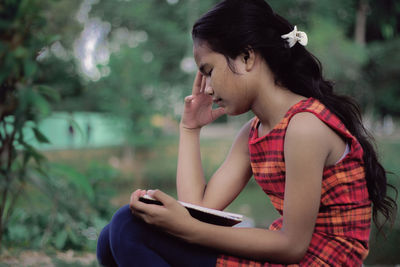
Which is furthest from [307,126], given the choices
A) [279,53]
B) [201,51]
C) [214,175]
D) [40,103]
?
[40,103]

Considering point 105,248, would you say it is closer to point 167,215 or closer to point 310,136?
point 167,215

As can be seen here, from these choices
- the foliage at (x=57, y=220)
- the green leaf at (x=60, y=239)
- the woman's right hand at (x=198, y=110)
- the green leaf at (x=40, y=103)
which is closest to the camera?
the woman's right hand at (x=198, y=110)

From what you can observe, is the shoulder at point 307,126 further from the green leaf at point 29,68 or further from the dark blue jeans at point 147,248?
the green leaf at point 29,68

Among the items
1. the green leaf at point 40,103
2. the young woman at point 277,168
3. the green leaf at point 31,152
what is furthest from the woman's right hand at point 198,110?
the green leaf at point 31,152

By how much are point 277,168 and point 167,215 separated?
30 centimetres

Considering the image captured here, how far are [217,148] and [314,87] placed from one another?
21.1ft

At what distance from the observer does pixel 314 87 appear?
113cm

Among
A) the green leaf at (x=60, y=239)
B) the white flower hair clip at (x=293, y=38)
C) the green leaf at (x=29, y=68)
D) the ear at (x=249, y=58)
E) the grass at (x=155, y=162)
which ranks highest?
the white flower hair clip at (x=293, y=38)

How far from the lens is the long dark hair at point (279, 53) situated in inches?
43.7

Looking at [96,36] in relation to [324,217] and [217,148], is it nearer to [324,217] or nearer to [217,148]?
[217,148]

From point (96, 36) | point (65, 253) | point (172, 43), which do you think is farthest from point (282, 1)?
point (65, 253)

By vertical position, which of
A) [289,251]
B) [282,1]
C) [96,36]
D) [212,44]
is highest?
[282,1]

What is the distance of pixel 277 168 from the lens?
107 centimetres

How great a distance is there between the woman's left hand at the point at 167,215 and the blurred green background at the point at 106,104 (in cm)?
91
